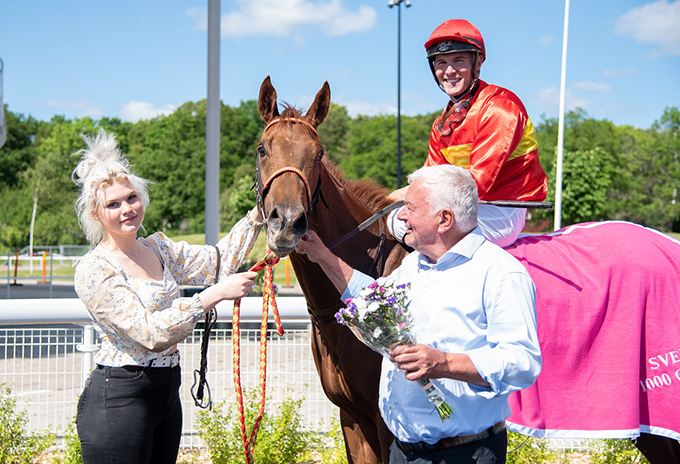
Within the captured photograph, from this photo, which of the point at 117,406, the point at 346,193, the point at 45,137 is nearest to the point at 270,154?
the point at 346,193

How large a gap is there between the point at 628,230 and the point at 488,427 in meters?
1.58

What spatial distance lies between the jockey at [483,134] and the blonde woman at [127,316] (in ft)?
3.59

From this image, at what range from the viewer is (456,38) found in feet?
9.98

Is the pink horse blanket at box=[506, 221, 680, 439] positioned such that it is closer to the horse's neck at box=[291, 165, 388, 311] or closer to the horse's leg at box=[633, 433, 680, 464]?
the horse's leg at box=[633, 433, 680, 464]

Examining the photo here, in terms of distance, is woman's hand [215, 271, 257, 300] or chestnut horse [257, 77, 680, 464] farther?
chestnut horse [257, 77, 680, 464]

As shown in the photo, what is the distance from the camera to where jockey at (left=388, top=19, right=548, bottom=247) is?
287 centimetres

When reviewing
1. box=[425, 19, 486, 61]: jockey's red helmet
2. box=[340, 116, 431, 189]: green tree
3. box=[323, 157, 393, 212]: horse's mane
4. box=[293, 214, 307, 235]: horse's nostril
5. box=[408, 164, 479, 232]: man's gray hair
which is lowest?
box=[293, 214, 307, 235]: horse's nostril

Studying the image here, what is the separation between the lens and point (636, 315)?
9.07 feet

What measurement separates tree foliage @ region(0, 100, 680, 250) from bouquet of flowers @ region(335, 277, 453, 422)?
106 feet

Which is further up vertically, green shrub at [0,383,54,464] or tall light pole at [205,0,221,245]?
tall light pole at [205,0,221,245]

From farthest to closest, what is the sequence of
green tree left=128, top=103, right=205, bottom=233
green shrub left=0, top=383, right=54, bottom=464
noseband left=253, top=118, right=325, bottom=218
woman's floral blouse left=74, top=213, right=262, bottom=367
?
1. green tree left=128, top=103, right=205, bottom=233
2. green shrub left=0, top=383, right=54, bottom=464
3. noseband left=253, top=118, right=325, bottom=218
4. woman's floral blouse left=74, top=213, right=262, bottom=367

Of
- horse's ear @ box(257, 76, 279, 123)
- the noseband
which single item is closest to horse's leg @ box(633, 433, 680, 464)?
the noseband

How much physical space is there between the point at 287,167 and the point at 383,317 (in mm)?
957

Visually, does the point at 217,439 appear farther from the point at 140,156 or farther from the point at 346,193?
the point at 140,156
